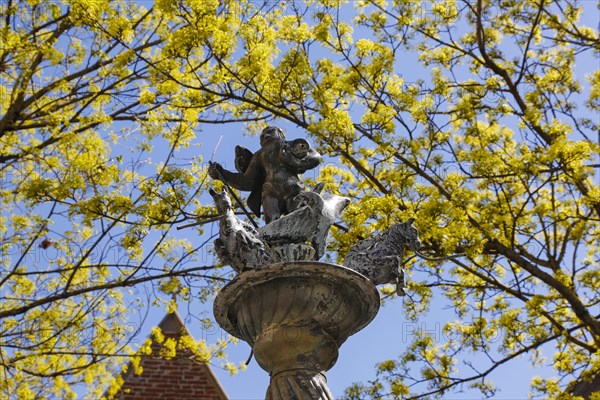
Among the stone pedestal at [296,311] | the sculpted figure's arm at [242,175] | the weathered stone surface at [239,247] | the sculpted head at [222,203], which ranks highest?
the sculpted figure's arm at [242,175]

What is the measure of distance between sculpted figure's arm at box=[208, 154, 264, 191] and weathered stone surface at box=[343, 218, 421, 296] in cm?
86

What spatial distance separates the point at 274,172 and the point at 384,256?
3.01 feet

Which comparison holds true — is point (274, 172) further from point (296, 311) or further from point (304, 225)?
point (296, 311)

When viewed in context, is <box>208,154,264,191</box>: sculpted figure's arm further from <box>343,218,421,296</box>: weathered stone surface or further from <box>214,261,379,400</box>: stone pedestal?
<box>214,261,379,400</box>: stone pedestal

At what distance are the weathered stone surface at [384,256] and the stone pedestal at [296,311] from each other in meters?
0.17

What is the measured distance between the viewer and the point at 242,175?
5.55m

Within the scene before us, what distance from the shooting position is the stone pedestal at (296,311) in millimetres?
4574

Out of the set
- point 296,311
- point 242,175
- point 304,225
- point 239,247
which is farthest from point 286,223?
point 242,175

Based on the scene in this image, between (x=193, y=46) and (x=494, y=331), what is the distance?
4695 mm

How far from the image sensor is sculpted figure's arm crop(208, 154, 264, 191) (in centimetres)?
545

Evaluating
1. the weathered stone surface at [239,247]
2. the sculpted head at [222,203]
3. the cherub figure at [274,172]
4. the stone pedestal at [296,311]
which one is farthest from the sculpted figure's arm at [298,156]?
the stone pedestal at [296,311]

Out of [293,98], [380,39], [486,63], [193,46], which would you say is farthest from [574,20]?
[193,46]

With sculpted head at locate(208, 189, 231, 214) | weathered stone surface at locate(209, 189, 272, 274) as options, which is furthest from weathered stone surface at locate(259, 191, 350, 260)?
sculpted head at locate(208, 189, 231, 214)

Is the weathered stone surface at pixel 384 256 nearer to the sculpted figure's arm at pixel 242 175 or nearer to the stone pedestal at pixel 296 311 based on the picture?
the stone pedestal at pixel 296 311
